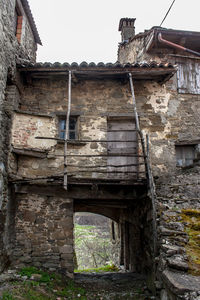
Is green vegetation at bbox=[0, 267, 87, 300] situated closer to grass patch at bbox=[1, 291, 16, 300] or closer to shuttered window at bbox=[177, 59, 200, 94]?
grass patch at bbox=[1, 291, 16, 300]

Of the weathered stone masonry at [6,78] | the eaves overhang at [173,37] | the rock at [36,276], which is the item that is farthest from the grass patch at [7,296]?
the eaves overhang at [173,37]

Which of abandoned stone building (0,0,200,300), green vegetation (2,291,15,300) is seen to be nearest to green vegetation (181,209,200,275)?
abandoned stone building (0,0,200,300)

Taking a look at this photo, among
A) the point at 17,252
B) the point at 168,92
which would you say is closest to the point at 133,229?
the point at 17,252

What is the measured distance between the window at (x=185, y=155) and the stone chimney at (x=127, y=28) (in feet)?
Result: 19.3

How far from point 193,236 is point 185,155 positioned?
12.8 feet

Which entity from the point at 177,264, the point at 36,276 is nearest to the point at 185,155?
the point at 177,264

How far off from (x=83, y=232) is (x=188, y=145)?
43.0 ft

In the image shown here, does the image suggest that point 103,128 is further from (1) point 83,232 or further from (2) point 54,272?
(1) point 83,232

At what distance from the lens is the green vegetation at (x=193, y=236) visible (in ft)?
11.5

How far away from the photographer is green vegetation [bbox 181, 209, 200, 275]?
3512mm

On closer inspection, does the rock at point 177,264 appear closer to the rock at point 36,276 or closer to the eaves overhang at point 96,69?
the rock at point 36,276

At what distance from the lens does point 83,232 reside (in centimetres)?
1831

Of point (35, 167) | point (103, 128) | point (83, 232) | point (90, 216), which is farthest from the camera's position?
point (90, 216)

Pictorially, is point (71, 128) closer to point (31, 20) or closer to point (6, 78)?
point (6, 78)
